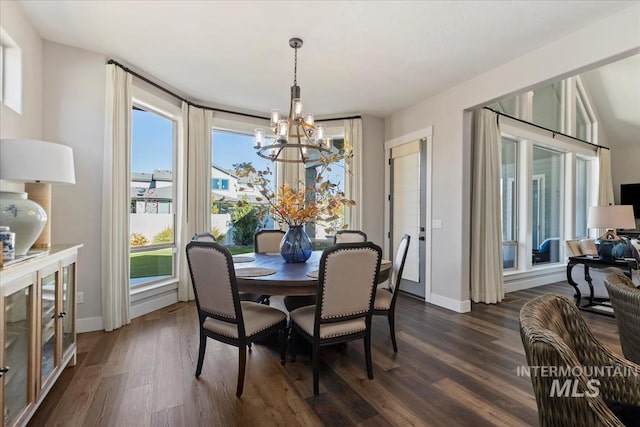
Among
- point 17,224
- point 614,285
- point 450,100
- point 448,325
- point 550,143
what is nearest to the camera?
point 614,285

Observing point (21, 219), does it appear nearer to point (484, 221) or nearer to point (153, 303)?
point (153, 303)

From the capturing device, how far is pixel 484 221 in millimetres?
4109

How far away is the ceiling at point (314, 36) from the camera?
2.34m

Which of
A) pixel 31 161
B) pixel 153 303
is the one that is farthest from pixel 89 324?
pixel 31 161

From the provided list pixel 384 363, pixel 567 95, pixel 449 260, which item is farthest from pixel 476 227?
pixel 567 95

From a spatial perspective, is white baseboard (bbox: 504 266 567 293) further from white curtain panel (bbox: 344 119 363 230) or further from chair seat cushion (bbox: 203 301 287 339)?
chair seat cushion (bbox: 203 301 287 339)

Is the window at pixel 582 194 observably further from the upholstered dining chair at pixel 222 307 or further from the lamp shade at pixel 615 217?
the upholstered dining chair at pixel 222 307

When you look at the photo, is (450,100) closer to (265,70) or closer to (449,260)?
(449,260)

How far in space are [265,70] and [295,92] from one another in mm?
884

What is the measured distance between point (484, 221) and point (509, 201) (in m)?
1.13

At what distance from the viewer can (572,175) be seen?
18.5 ft

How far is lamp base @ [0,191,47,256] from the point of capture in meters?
1.69

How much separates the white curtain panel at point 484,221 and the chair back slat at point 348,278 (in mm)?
2619

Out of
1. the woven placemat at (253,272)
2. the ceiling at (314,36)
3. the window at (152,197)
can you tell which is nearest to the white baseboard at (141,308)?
the window at (152,197)
